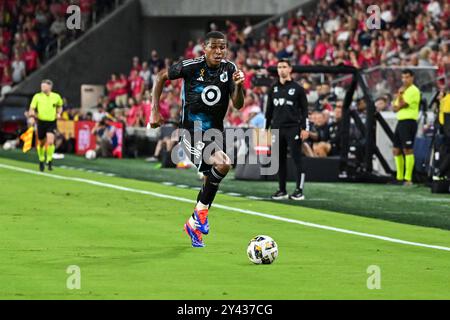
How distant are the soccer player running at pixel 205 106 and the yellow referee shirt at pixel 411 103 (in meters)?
11.7

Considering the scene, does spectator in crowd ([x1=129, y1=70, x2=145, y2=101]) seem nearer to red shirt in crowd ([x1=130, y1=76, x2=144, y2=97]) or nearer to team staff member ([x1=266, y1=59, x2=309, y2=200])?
red shirt in crowd ([x1=130, y1=76, x2=144, y2=97])

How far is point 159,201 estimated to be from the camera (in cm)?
2111

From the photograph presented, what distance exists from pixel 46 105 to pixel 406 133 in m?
8.97

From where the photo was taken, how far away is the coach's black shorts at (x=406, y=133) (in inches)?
1025

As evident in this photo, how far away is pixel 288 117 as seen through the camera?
71.6 ft

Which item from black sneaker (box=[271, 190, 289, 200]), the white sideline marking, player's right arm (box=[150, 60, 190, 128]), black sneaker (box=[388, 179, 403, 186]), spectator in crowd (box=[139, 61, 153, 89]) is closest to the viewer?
player's right arm (box=[150, 60, 190, 128])

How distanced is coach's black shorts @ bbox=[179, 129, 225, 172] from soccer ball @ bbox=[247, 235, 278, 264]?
2.10 m

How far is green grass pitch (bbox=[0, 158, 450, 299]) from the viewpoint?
1104 centimetres

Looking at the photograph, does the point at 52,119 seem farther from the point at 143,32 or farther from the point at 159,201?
the point at 143,32

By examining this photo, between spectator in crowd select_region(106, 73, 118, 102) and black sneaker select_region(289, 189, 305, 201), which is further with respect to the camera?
spectator in crowd select_region(106, 73, 118, 102)

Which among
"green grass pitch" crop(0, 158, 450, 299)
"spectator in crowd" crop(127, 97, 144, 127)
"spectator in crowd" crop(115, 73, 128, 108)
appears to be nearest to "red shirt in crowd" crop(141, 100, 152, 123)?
"spectator in crowd" crop(127, 97, 144, 127)

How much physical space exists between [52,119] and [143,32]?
20157mm

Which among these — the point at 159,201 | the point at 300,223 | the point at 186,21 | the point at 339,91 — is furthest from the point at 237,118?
the point at 186,21

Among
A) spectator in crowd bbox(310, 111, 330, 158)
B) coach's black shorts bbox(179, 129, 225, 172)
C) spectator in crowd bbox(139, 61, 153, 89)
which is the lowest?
spectator in crowd bbox(310, 111, 330, 158)
